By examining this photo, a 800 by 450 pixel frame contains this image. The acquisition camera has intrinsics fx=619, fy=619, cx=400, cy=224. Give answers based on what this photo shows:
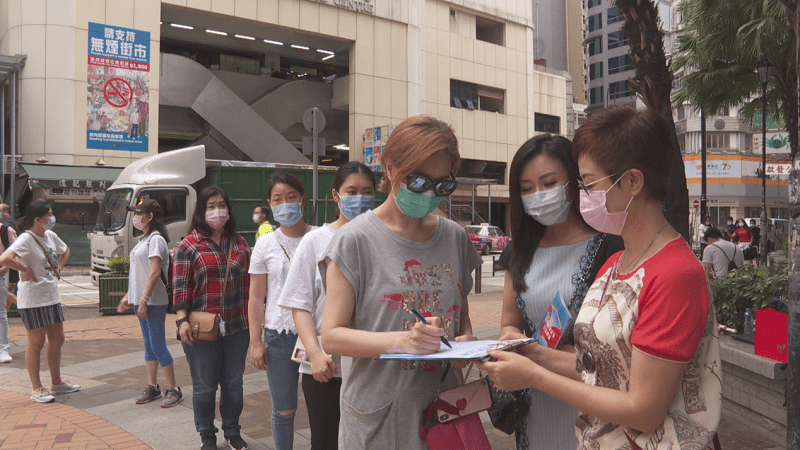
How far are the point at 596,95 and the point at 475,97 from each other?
1232 inches

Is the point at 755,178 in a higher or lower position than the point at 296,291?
higher

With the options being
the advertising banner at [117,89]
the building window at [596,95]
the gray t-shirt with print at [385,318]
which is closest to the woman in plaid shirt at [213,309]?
the gray t-shirt with print at [385,318]

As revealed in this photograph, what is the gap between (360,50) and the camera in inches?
1219

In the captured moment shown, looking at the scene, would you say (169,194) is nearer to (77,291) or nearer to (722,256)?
(77,291)

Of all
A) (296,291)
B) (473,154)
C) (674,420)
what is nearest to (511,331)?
(674,420)

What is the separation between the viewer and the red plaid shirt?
4625 millimetres

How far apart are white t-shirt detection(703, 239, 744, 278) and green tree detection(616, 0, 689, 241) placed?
347cm

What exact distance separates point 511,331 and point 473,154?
112ft

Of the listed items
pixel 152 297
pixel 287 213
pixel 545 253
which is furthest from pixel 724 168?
pixel 545 253

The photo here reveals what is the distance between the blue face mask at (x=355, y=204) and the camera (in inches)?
142

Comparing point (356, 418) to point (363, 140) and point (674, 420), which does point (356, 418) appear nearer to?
point (674, 420)

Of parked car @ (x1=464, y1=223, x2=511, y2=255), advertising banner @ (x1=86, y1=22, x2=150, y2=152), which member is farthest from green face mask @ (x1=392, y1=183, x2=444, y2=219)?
parked car @ (x1=464, y1=223, x2=511, y2=255)

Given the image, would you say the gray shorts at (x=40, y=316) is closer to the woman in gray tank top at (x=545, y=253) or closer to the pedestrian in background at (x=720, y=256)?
the woman in gray tank top at (x=545, y=253)

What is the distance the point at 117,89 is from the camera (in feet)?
77.2
